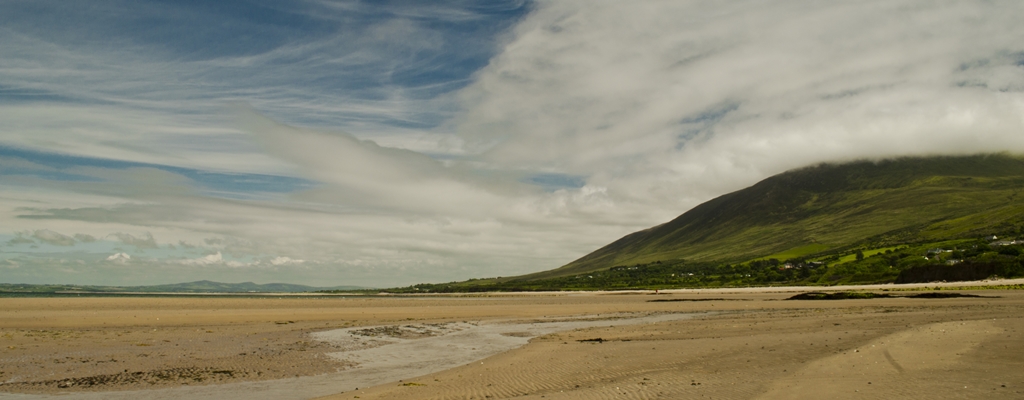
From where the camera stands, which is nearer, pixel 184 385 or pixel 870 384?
pixel 870 384

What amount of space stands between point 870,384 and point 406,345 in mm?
22655

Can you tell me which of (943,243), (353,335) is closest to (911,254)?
(943,243)

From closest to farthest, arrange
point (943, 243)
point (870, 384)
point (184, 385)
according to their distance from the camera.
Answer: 1. point (870, 384)
2. point (184, 385)
3. point (943, 243)

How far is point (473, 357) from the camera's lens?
82.1 ft

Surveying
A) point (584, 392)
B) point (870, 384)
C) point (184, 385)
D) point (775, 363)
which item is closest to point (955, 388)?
point (870, 384)

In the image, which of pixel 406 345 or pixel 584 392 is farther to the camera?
pixel 406 345

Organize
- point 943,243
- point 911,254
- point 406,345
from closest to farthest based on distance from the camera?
point 406,345, point 911,254, point 943,243

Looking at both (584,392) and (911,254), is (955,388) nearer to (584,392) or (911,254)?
(584,392)

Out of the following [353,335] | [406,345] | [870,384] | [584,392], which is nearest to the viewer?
[870,384]

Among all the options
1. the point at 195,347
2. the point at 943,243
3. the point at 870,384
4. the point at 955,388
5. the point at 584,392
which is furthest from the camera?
the point at 943,243

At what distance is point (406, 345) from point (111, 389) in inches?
581

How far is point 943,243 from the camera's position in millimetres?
137625

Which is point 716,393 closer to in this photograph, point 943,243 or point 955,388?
point 955,388

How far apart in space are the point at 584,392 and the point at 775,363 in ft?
23.8
